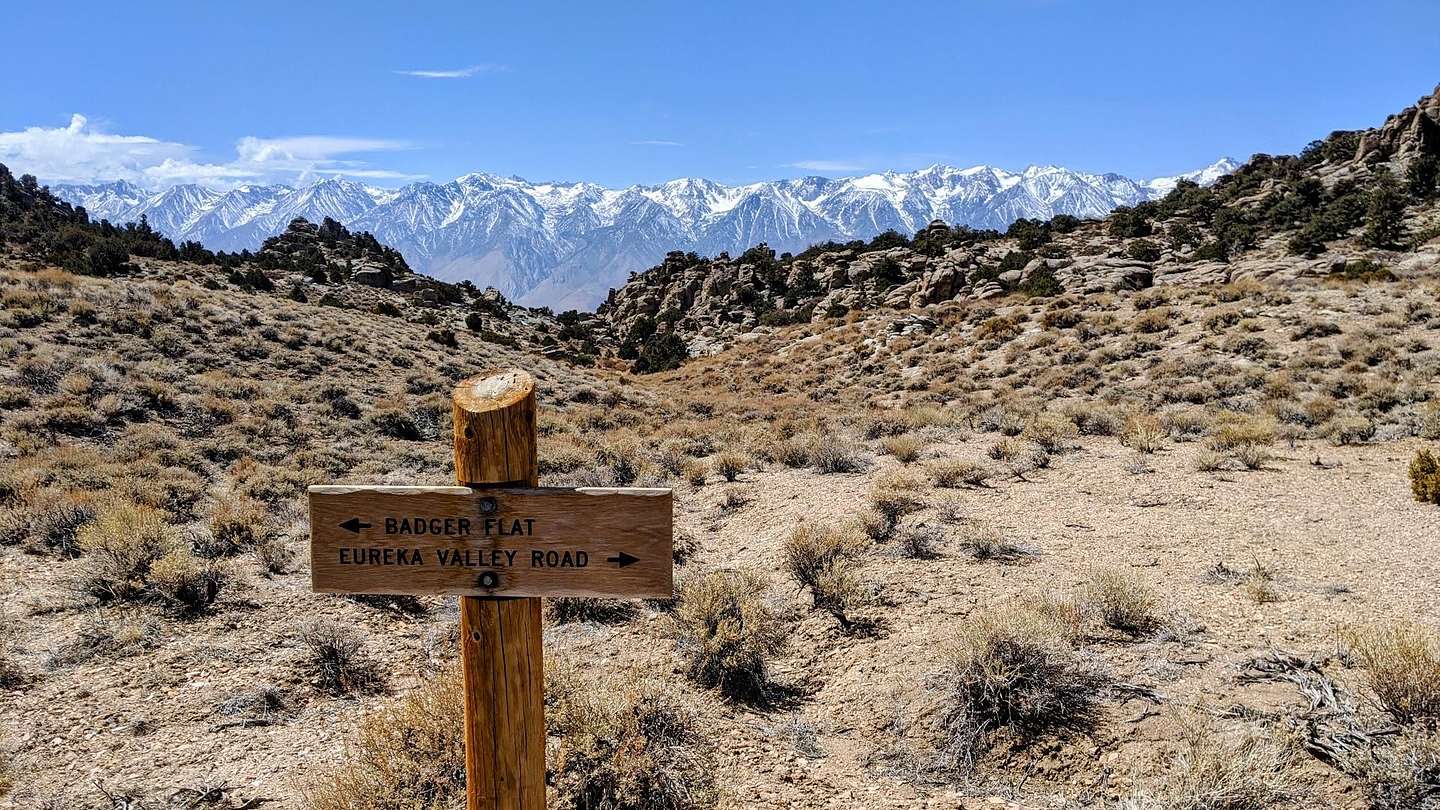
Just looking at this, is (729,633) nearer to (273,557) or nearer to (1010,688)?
(1010,688)

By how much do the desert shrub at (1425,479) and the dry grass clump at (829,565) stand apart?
6532 mm

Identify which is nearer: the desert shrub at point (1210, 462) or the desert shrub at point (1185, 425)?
the desert shrub at point (1210, 462)

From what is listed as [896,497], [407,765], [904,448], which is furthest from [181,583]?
[904,448]

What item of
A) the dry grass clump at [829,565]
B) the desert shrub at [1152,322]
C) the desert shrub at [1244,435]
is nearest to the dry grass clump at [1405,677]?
the dry grass clump at [829,565]

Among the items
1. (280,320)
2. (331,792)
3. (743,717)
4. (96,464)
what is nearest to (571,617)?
(743,717)

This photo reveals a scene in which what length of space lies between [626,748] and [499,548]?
2.12 meters

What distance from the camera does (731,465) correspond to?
1189cm

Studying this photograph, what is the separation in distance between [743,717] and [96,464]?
10.3m

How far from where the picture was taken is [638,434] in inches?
655

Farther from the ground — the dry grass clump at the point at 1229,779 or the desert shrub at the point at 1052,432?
the desert shrub at the point at 1052,432

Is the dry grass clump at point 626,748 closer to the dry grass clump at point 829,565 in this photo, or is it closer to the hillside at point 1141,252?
the dry grass clump at point 829,565

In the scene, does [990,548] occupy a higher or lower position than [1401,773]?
higher

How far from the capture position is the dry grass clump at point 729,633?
538 cm

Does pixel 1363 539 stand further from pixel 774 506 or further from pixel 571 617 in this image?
pixel 571 617
